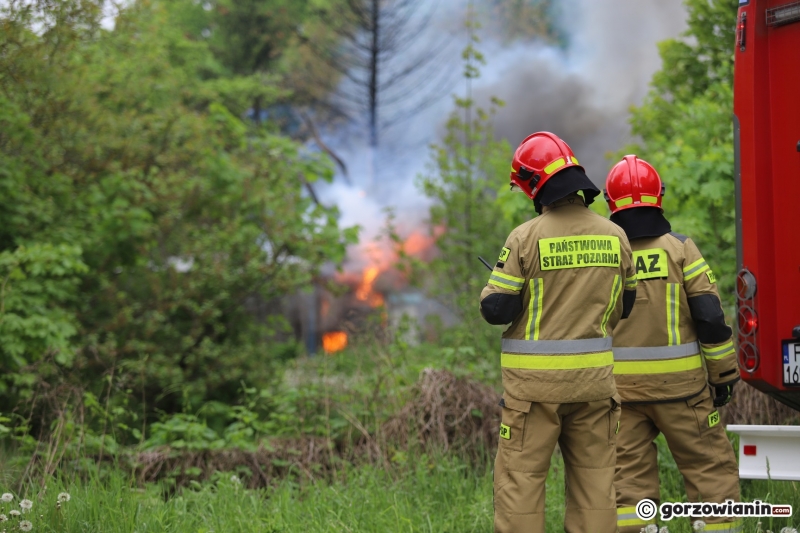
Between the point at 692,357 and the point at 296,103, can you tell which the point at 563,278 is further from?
the point at 296,103

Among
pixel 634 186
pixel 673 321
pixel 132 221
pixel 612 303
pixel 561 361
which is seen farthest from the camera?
pixel 132 221

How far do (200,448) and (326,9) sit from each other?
18.6 metres

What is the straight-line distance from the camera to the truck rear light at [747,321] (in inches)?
147

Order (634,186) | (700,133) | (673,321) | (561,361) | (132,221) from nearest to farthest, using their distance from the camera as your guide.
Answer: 1. (561,361)
2. (673,321)
3. (634,186)
4. (700,133)
5. (132,221)

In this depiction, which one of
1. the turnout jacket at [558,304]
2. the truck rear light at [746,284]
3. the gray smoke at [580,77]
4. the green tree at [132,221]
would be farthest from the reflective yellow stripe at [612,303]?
the gray smoke at [580,77]

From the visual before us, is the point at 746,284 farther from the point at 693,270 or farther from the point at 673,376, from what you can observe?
the point at 673,376

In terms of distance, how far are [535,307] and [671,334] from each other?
96cm

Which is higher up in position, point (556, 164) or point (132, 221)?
point (132, 221)

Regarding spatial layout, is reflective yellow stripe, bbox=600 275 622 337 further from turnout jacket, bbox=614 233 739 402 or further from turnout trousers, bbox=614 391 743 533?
turnout trousers, bbox=614 391 743 533

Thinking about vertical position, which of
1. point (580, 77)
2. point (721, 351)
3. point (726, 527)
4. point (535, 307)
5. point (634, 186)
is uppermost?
point (580, 77)

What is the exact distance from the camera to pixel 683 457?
379 centimetres

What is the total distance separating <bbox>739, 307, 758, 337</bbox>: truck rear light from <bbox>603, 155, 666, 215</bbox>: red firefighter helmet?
652 mm

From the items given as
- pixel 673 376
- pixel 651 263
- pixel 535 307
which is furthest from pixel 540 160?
pixel 673 376

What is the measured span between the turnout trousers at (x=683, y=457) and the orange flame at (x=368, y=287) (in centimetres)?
1312
